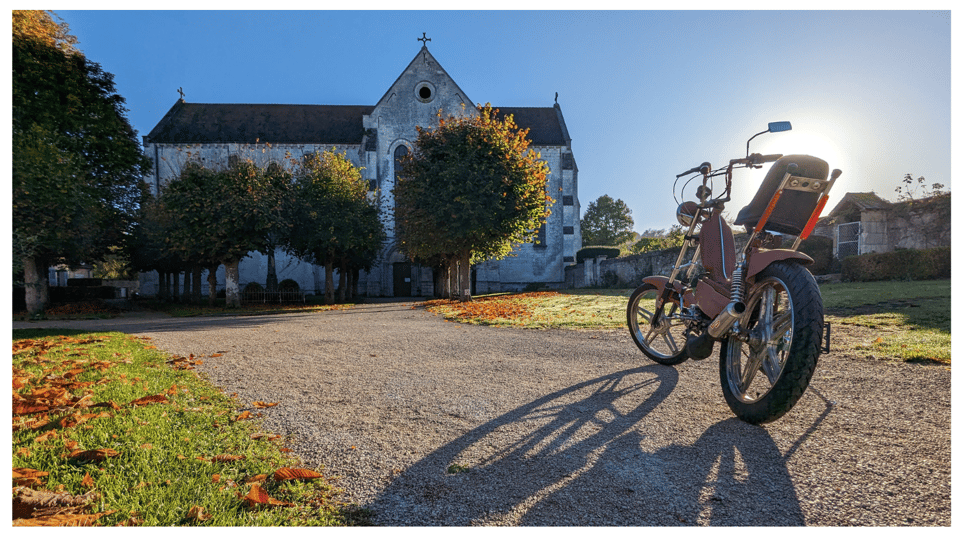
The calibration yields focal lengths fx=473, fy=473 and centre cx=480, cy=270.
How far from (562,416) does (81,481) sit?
7.16 ft

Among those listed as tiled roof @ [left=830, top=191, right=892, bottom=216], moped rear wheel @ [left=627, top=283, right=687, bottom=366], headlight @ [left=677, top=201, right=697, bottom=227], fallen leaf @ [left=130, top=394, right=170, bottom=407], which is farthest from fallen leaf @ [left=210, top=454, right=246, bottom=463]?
tiled roof @ [left=830, top=191, right=892, bottom=216]

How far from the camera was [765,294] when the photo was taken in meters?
2.71

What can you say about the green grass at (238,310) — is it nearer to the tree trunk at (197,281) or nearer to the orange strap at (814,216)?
the tree trunk at (197,281)

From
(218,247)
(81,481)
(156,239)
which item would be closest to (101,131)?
(218,247)

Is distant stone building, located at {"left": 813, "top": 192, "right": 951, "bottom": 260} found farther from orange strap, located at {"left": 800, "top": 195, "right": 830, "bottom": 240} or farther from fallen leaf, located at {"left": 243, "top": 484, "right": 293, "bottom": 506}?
fallen leaf, located at {"left": 243, "top": 484, "right": 293, "bottom": 506}

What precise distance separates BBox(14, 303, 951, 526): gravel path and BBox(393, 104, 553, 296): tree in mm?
11222

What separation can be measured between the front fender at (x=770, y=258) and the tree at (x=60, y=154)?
6.27m

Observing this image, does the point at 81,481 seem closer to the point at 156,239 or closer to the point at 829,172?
the point at 829,172

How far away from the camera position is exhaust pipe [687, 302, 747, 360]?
2722mm

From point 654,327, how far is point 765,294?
5.14ft

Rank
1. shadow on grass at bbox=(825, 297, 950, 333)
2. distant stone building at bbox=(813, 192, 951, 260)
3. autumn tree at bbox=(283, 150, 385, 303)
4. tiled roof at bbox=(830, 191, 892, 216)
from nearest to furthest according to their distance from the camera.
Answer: shadow on grass at bbox=(825, 297, 950, 333) < distant stone building at bbox=(813, 192, 951, 260) < tiled roof at bbox=(830, 191, 892, 216) < autumn tree at bbox=(283, 150, 385, 303)

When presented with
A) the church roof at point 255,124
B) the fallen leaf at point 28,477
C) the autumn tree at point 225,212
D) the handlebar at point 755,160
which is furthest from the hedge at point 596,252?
the fallen leaf at point 28,477
